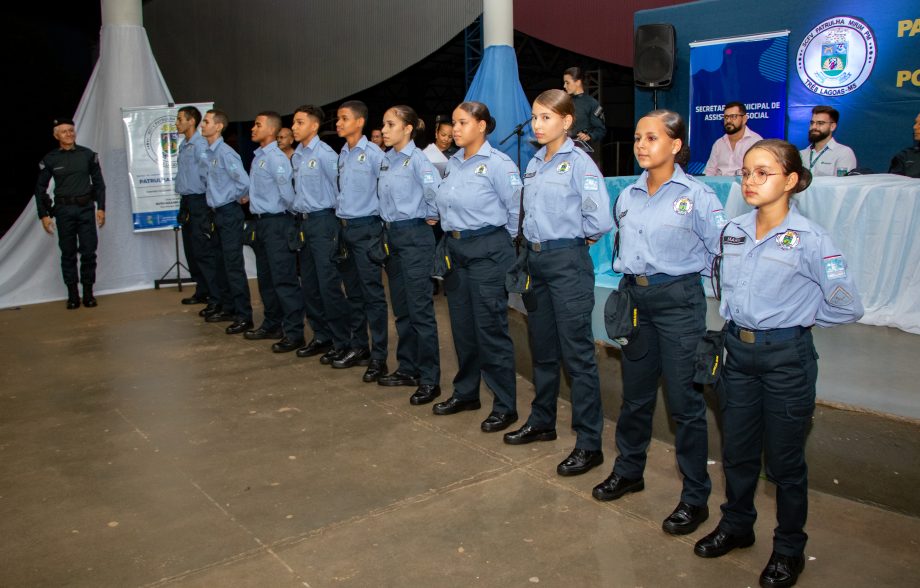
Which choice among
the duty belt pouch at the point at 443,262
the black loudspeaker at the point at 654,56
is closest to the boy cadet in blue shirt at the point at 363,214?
the duty belt pouch at the point at 443,262

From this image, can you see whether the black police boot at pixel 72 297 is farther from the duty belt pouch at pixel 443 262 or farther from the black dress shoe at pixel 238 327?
the duty belt pouch at pixel 443 262

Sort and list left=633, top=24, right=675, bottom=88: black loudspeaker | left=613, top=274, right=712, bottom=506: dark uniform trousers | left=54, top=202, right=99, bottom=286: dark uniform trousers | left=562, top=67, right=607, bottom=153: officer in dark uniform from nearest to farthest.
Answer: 1. left=613, top=274, right=712, bottom=506: dark uniform trousers
2. left=562, top=67, right=607, bottom=153: officer in dark uniform
3. left=54, top=202, right=99, bottom=286: dark uniform trousers
4. left=633, top=24, right=675, bottom=88: black loudspeaker

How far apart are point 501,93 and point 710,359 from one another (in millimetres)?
5585

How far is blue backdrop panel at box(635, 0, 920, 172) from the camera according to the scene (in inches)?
297

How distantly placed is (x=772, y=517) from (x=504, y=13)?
6.09 metres

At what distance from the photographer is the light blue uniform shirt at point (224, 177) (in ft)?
21.4

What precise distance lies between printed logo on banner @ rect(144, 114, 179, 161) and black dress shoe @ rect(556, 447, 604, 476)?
6.43m

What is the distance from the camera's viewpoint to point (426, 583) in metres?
2.84

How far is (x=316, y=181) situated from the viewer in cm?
557

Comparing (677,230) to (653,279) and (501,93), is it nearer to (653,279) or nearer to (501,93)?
(653,279)

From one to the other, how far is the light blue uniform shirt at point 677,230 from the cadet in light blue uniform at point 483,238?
1.15 meters

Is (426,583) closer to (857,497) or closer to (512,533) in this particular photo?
(512,533)

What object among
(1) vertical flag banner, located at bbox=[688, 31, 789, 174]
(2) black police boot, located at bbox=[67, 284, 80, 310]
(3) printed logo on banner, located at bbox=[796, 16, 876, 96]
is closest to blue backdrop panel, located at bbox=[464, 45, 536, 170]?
(1) vertical flag banner, located at bbox=[688, 31, 789, 174]

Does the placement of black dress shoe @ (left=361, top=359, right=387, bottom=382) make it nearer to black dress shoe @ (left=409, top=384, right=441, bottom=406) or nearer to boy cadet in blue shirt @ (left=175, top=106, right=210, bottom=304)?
black dress shoe @ (left=409, top=384, right=441, bottom=406)
